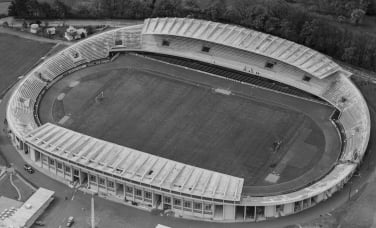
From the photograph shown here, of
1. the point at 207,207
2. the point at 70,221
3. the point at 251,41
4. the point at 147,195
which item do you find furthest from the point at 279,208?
the point at 251,41

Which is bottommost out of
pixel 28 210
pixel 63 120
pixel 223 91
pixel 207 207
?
pixel 28 210

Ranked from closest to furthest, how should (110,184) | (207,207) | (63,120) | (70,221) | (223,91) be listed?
1. (70,221)
2. (207,207)
3. (110,184)
4. (63,120)
5. (223,91)

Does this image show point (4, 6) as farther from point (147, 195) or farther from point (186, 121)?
point (147, 195)

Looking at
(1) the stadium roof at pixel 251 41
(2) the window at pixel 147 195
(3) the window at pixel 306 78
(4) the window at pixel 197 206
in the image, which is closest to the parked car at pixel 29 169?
(2) the window at pixel 147 195

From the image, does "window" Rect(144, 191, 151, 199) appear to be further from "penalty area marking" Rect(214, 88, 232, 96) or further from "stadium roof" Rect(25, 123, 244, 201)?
"penalty area marking" Rect(214, 88, 232, 96)

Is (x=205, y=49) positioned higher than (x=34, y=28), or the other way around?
(x=205, y=49)

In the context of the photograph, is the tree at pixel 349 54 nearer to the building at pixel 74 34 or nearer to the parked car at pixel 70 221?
the building at pixel 74 34

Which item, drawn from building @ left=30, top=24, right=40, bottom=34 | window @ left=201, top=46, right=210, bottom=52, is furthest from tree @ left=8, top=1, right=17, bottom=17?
window @ left=201, top=46, right=210, bottom=52
